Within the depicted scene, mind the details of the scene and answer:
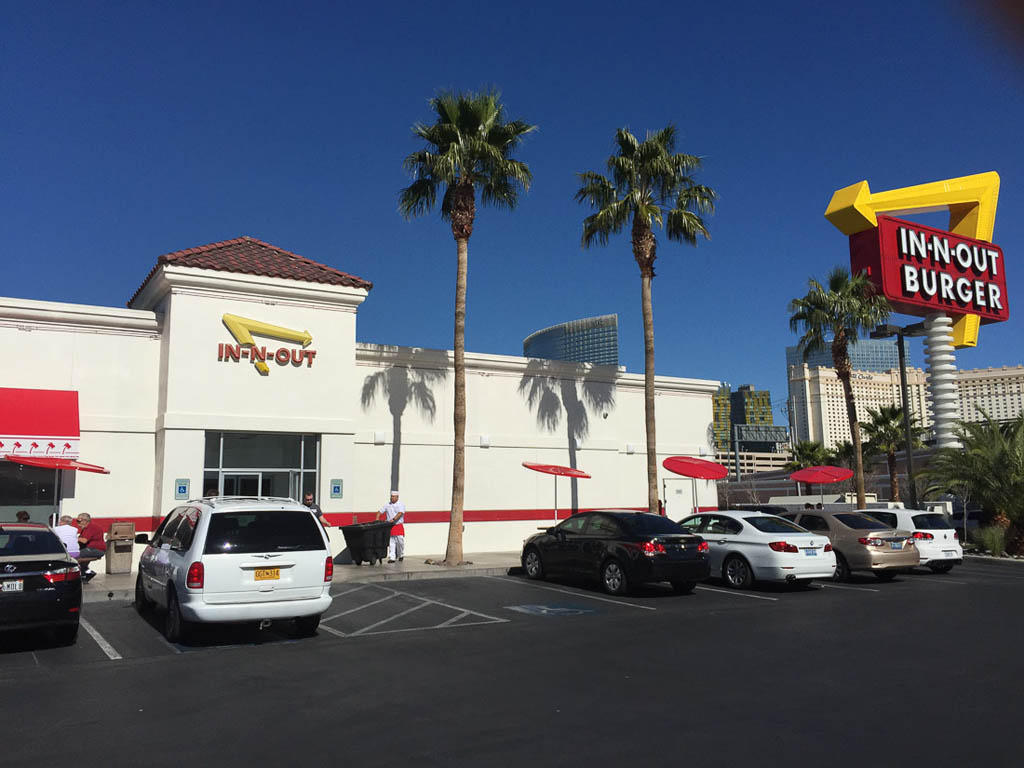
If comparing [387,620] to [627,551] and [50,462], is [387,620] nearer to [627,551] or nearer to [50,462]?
[627,551]

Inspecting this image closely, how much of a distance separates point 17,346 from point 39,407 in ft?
5.23

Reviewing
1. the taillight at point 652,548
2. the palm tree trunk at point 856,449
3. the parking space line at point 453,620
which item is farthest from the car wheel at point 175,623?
the palm tree trunk at point 856,449

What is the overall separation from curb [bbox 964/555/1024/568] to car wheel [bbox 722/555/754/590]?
32.3 ft

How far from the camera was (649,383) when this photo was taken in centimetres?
2264

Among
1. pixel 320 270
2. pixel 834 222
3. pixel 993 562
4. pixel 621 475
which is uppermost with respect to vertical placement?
pixel 834 222

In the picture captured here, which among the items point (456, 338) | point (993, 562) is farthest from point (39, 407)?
point (993, 562)

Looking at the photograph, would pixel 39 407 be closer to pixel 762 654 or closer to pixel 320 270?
pixel 320 270

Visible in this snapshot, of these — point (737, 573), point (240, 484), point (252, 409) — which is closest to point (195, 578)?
point (252, 409)

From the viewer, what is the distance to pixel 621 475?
81.6ft

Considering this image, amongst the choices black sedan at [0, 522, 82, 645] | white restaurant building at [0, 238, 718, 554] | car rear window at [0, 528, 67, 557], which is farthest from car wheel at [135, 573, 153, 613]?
white restaurant building at [0, 238, 718, 554]

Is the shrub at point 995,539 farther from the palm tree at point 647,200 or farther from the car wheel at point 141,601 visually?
the car wheel at point 141,601

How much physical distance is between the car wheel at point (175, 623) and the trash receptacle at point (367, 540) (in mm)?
7906

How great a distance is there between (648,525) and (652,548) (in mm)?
675

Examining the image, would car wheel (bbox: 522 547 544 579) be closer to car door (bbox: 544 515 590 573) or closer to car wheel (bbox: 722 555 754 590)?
car door (bbox: 544 515 590 573)
